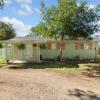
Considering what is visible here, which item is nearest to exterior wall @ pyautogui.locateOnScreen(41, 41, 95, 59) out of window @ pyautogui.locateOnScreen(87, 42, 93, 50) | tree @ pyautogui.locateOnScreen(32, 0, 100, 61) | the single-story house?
the single-story house

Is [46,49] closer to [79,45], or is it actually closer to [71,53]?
[71,53]

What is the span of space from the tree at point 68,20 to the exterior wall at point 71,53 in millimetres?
4586

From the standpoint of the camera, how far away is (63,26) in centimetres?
3111

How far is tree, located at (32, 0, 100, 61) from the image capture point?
102ft

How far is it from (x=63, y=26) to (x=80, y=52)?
828 cm

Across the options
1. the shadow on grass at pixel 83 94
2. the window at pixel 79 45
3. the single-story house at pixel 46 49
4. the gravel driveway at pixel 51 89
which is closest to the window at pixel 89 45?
the single-story house at pixel 46 49

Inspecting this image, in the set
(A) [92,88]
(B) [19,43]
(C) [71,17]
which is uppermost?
Answer: (C) [71,17]

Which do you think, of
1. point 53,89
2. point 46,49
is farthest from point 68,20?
point 53,89

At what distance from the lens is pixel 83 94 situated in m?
15.4

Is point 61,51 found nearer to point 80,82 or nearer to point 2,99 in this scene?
point 80,82

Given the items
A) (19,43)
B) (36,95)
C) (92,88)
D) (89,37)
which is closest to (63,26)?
(89,37)

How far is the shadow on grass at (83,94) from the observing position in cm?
1478

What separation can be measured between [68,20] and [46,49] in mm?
7417

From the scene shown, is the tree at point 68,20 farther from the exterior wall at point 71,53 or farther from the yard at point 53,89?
the yard at point 53,89
